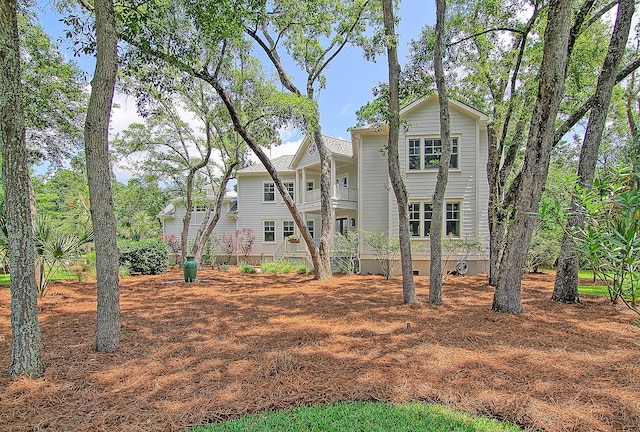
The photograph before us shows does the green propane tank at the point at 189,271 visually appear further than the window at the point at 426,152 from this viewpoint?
No

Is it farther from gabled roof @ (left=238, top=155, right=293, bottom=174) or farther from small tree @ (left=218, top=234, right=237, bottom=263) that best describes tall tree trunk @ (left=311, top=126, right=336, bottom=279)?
small tree @ (left=218, top=234, right=237, bottom=263)

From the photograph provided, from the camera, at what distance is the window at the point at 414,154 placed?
14.4 m

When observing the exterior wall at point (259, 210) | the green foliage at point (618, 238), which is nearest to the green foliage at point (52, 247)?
the green foliage at point (618, 238)

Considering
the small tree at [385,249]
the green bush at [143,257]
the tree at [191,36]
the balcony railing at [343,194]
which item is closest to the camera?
the tree at [191,36]

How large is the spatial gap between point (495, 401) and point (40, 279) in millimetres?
10430

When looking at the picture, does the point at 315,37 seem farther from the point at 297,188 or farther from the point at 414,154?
the point at 297,188

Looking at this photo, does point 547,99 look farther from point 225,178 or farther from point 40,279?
point 225,178

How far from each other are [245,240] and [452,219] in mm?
12914

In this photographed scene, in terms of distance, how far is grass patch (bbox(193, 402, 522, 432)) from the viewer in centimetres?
275

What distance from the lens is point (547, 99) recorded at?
5.75 m

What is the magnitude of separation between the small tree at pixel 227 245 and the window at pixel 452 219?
13.4 meters

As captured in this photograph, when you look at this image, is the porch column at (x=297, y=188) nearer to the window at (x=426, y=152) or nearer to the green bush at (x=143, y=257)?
the window at (x=426, y=152)

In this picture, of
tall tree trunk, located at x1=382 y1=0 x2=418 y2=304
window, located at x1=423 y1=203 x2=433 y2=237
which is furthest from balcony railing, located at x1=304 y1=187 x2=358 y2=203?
tall tree trunk, located at x1=382 y1=0 x2=418 y2=304

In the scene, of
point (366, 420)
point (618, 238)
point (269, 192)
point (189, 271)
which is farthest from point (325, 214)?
point (618, 238)
